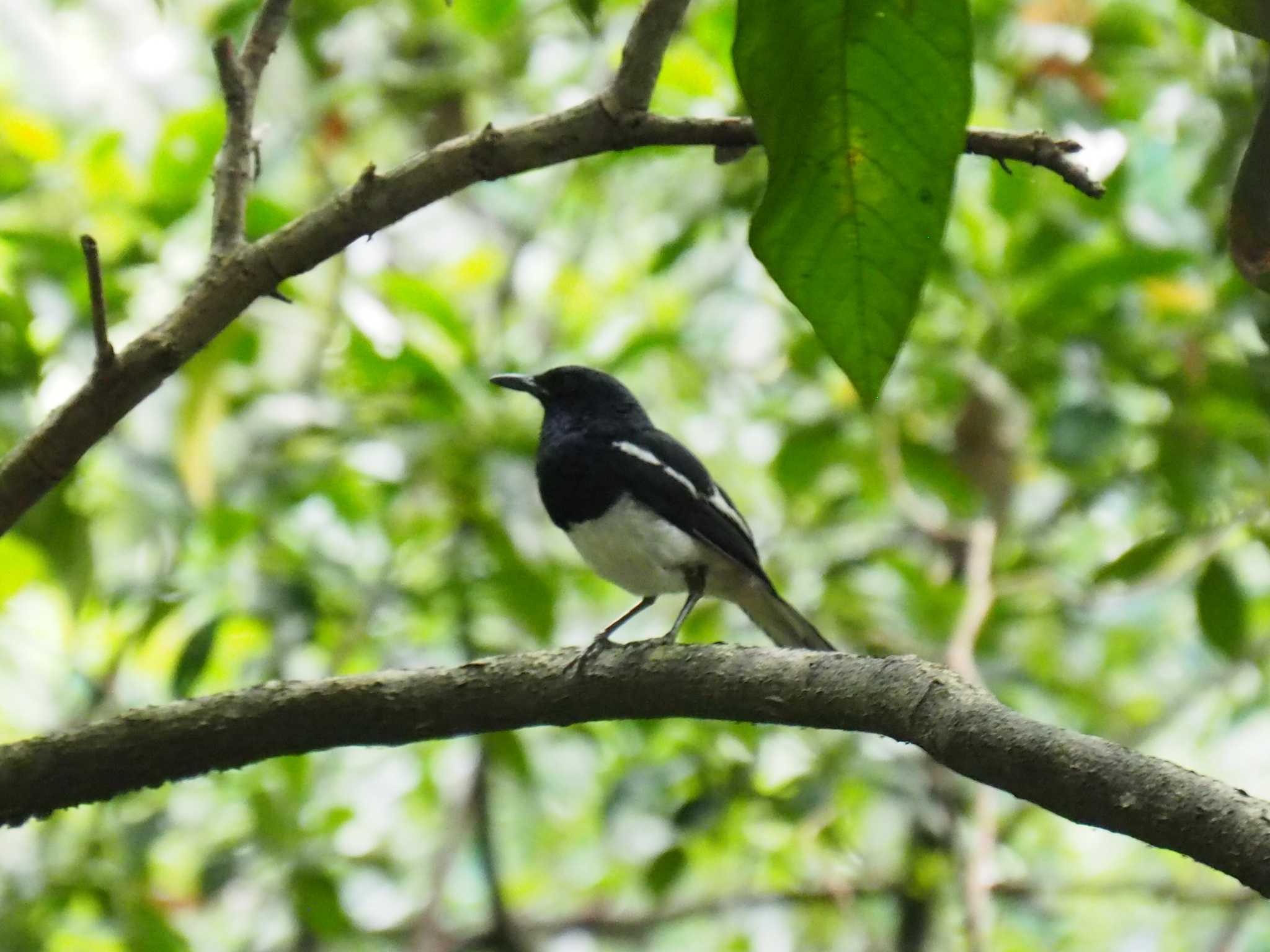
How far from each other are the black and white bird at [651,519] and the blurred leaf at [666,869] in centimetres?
65

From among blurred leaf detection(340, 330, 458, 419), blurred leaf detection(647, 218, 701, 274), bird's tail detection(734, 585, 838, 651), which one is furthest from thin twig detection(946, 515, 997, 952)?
blurred leaf detection(340, 330, 458, 419)

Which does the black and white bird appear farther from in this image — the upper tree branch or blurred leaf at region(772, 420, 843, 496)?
the upper tree branch

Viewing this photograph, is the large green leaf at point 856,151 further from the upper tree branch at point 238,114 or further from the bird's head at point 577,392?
the bird's head at point 577,392

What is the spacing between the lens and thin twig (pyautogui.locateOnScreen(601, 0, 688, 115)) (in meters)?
1.47

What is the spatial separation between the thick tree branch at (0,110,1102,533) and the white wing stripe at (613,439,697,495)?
1.87 meters

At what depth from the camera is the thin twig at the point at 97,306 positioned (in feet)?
5.00

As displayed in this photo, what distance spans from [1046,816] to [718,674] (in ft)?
13.3

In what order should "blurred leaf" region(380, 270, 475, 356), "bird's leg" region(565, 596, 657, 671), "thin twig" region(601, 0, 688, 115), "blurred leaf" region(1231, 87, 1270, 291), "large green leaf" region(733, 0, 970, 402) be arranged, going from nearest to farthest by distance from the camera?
"blurred leaf" region(1231, 87, 1270, 291) < "large green leaf" region(733, 0, 970, 402) < "thin twig" region(601, 0, 688, 115) < "bird's leg" region(565, 596, 657, 671) < "blurred leaf" region(380, 270, 475, 356)

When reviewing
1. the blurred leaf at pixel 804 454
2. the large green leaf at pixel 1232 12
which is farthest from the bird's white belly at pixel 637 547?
the large green leaf at pixel 1232 12

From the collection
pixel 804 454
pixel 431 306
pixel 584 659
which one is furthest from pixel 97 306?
pixel 804 454

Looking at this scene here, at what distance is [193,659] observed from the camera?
327cm

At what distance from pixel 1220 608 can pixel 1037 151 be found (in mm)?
1958

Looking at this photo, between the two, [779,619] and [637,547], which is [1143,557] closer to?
[779,619]

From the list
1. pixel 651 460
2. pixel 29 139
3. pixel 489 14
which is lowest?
pixel 651 460
